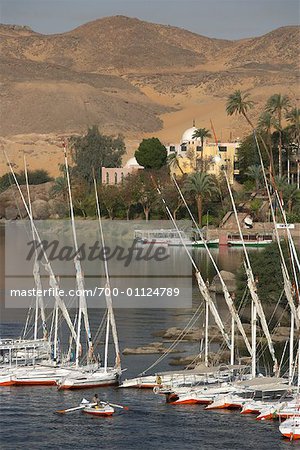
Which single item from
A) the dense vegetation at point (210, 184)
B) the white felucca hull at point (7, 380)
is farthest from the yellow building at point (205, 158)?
the white felucca hull at point (7, 380)

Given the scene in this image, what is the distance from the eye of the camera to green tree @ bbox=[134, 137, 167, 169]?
182 m

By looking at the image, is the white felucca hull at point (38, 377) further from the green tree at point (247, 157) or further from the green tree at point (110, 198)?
the green tree at point (247, 157)

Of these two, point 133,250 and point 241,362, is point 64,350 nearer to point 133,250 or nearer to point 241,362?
point 241,362

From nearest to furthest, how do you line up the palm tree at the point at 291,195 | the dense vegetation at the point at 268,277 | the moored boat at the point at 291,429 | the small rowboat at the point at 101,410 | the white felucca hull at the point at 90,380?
the moored boat at the point at 291,429
the small rowboat at the point at 101,410
the white felucca hull at the point at 90,380
the dense vegetation at the point at 268,277
the palm tree at the point at 291,195

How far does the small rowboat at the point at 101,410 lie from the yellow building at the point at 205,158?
114 metres

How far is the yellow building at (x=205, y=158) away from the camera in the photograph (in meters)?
170

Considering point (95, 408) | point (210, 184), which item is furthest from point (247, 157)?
point (95, 408)

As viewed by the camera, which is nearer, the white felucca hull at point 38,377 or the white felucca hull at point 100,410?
the white felucca hull at point 100,410

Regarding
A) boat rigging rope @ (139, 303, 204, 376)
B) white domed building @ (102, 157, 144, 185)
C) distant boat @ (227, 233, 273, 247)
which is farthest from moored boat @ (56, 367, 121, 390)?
white domed building @ (102, 157, 144, 185)

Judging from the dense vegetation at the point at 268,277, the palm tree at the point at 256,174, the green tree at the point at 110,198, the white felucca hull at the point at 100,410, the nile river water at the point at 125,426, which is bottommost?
the nile river water at the point at 125,426

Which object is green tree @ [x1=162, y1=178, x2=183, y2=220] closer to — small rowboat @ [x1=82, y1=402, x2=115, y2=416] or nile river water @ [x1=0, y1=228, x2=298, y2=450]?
nile river water @ [x1=0, y1=228, x2=298, y2=450]

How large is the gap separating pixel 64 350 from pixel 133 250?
67.9 metres

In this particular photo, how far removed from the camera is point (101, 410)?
53094 mm

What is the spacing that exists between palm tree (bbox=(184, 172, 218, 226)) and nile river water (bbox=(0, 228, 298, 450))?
9341 cm
